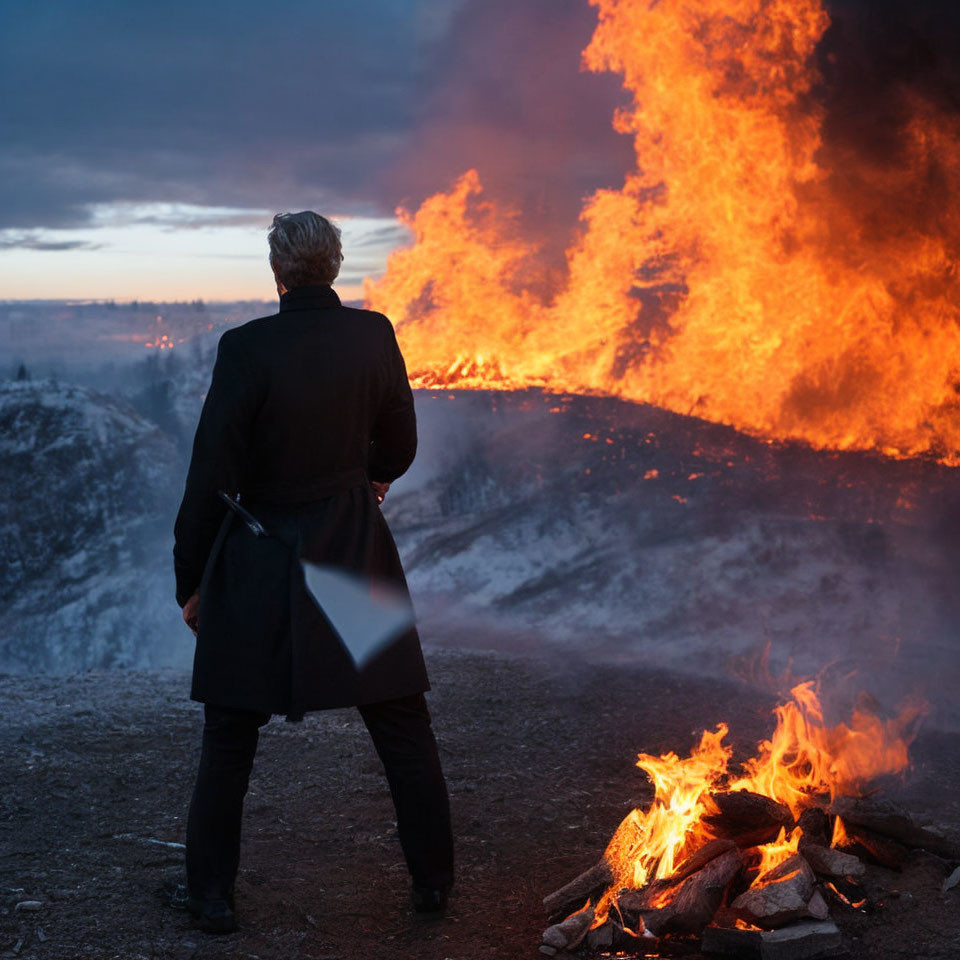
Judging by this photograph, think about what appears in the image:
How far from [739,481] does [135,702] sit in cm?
600

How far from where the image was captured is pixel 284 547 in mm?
3178

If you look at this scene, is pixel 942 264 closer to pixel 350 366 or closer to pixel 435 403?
pixel 435 403

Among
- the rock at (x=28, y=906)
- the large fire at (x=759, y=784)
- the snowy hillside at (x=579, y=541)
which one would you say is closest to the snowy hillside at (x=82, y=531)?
the snowy hillside at (x=579, y=541)

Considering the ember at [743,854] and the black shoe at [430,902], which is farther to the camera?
the black shoe at [430,902]

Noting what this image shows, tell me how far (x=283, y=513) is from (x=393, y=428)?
1.70 feet

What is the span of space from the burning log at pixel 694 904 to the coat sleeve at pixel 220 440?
6.37 ft

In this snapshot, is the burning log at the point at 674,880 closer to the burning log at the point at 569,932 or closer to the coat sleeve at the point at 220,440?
the burning log at the point at 569,932

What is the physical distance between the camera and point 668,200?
9.91 metres

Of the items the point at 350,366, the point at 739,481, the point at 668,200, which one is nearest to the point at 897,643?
the point at 739,481

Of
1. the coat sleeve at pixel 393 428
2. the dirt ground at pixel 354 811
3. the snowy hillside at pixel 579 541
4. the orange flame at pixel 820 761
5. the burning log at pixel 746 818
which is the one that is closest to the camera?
the dirt ground at pixel 354 811

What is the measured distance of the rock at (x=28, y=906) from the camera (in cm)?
336

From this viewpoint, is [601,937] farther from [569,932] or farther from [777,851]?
[777,851]

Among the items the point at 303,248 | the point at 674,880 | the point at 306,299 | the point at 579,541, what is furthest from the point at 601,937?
the point at 579,541

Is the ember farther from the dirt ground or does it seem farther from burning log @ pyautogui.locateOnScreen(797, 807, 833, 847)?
the dirt ground
